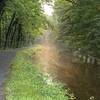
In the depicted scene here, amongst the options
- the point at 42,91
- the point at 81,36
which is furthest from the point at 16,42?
the point at 42,91

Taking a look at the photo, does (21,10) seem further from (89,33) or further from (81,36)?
(81,36)

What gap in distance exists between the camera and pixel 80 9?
40.2 metres

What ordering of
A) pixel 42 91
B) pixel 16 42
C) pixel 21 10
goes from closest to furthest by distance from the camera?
1. pixel 42 91
2. pixel 21 10
3. pixel 16 42

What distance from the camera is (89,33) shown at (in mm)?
38625

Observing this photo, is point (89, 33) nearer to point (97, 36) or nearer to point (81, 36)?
point (97, 36)

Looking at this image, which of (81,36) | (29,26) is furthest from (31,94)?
(29,26)

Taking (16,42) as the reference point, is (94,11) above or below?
above

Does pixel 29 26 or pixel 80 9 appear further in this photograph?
pixel 29 26

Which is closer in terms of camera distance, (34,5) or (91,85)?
(91,85)

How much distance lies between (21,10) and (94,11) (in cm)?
881

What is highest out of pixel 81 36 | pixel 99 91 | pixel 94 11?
pixel 94 11

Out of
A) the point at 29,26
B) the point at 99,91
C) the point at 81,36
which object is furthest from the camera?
the point at 29,26

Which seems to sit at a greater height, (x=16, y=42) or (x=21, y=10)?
(x=21, y=10)

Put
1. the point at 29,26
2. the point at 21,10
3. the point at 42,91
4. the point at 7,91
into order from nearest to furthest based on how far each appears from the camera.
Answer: the point at 7,91
the point at 42,91
the point at 21,10
the point at 29,26
